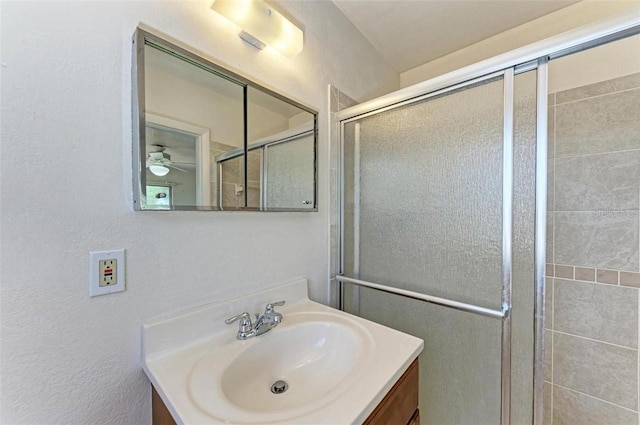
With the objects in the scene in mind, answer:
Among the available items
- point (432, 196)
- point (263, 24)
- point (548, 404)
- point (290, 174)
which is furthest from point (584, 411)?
point (263, 24)

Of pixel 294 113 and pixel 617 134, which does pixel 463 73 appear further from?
pixel 617 134

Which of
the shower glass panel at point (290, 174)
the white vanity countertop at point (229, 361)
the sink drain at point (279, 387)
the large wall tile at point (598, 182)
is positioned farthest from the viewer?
the large wall tile at point (598, 182)

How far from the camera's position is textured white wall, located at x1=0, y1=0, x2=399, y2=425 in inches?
22.5

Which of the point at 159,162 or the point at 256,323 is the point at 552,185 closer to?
A: the point at 256,323

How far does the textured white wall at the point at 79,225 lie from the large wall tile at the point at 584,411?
1.89 meters

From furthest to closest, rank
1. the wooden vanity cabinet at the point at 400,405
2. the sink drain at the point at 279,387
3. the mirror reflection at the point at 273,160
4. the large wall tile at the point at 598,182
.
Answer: the large wall tile at the point at 598,182 → the mirror reflection at the point at 273,160 → the sink drain at the point at 279,387 → the wooden vanity cabinet at the point at 400,405

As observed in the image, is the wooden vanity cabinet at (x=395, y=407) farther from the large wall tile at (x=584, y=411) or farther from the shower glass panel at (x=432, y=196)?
the large wall tile at (x=584, y=411)

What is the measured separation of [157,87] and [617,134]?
6.51ft

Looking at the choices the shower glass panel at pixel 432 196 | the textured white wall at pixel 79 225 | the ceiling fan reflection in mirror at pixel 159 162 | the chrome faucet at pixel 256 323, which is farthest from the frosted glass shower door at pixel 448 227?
the ceiling fan reflection in mirror at pixel 159 162

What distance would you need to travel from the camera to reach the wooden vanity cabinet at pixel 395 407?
65 cm

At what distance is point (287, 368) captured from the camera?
914 millimetres

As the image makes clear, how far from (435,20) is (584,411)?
2.25m

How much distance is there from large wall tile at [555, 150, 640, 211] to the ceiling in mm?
840

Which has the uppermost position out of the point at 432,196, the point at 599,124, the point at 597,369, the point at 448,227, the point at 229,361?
the point at 599,124
